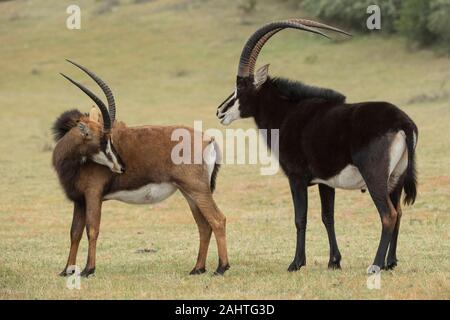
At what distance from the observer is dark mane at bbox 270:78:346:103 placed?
39.5 ft

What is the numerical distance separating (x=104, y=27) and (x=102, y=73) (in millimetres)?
10673

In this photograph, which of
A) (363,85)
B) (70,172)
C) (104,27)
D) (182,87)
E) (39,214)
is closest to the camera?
(70,172)

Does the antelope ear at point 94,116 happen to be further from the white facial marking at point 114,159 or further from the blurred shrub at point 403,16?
the blurred shrub at point 403,16

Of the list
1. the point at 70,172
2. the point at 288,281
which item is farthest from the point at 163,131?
the point at 288,281

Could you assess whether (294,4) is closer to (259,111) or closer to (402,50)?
(402,50)

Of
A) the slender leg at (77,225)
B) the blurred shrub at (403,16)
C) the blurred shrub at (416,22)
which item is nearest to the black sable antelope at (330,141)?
the slender leg at (77,225)

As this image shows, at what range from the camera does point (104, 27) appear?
58.8 m

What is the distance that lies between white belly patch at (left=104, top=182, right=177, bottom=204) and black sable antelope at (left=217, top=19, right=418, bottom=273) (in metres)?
1.46

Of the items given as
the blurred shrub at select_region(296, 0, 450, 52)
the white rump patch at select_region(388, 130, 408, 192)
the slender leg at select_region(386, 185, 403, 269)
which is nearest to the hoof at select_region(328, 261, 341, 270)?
the slender leg at select_region(386, 185, 403, 269)

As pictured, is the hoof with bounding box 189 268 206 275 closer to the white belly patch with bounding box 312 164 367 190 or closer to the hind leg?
the white belly patch with bounding box 312 164 367 190

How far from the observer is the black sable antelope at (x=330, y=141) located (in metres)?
11.1

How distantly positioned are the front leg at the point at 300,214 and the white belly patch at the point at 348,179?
36 centimetres

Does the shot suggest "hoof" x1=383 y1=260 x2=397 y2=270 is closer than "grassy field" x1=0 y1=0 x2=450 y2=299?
No

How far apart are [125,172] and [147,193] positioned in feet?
1.25
